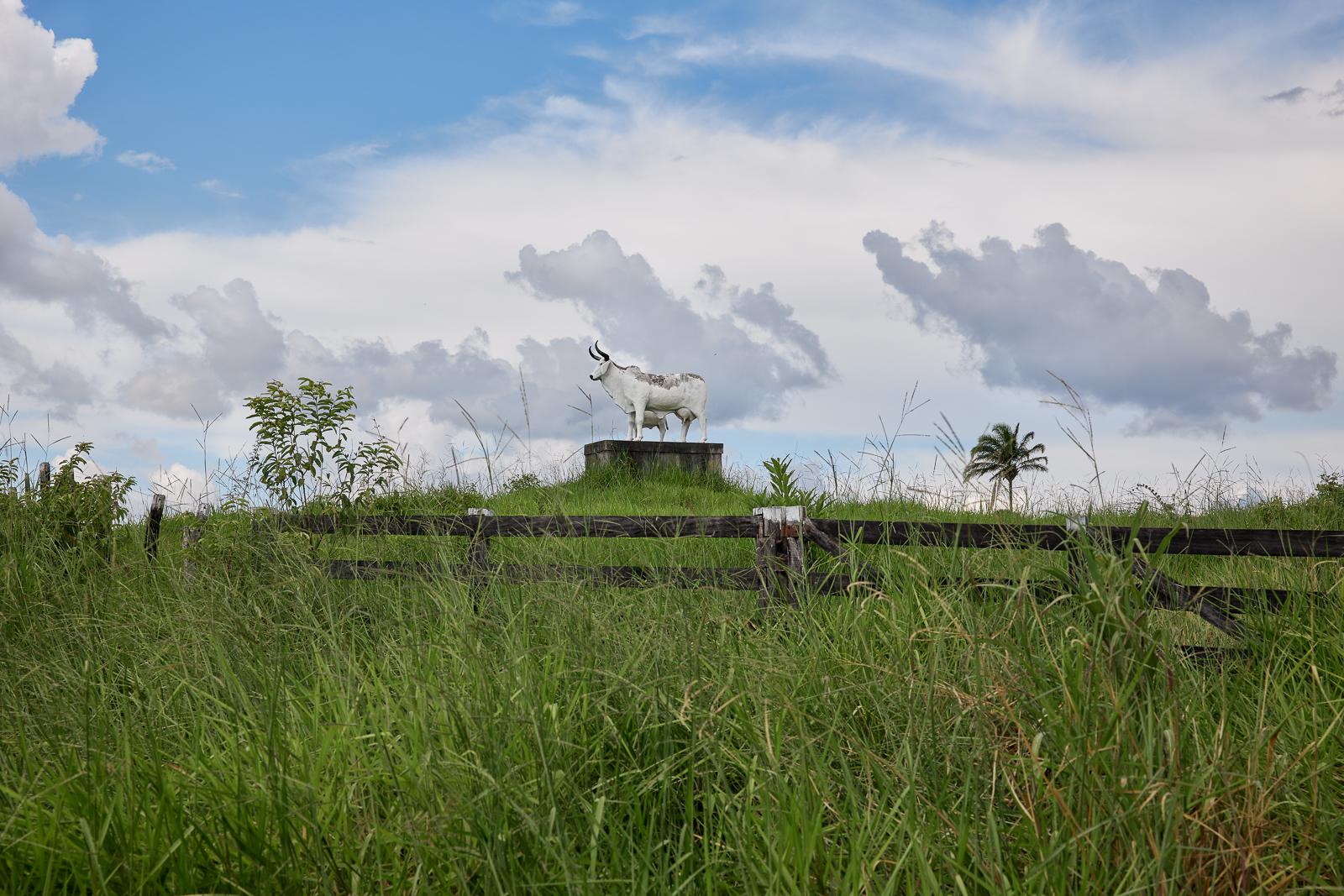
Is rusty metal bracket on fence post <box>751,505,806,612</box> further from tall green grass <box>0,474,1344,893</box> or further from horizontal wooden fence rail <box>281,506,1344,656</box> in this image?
tall green grass <box>0,474,1344,893</box>

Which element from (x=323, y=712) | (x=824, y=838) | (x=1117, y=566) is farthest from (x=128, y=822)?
(x=1117, y=566)

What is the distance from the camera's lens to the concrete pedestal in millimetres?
17484

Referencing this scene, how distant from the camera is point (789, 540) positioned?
653 centimetres

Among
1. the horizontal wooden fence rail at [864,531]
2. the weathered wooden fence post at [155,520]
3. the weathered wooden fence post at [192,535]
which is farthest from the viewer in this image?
the weathered wooden fence post at [155,520]

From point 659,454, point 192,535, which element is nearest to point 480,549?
point 192,535

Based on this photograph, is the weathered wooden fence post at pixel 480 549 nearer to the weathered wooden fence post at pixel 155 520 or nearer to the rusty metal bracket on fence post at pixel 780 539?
the rusty metal bracket on fence post at pixel 780 539

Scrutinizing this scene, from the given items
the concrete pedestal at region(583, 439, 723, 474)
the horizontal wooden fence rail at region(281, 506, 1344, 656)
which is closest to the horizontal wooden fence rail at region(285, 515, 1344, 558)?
the horizontal wooden fence rail at region(281, 506, 1344, 656)

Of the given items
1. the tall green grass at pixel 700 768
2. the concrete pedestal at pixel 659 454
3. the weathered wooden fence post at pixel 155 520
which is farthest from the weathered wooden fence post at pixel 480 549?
the concrete pedestal at pixel 659 454

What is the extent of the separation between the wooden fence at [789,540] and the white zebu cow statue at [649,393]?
1114 centimetres

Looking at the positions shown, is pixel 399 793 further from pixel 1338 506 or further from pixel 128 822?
pixel 1338 506

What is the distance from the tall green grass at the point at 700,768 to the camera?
2213mm

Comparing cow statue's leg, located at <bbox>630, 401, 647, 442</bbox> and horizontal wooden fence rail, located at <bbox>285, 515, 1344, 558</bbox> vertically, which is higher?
cow statue's leg, located at <bbox>630, 401, 647, 442</bbox>

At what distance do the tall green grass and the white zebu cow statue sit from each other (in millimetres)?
14571

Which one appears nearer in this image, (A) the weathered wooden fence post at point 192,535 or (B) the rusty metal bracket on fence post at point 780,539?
(B) the rusty metal bracket on fence post at point 780,539
